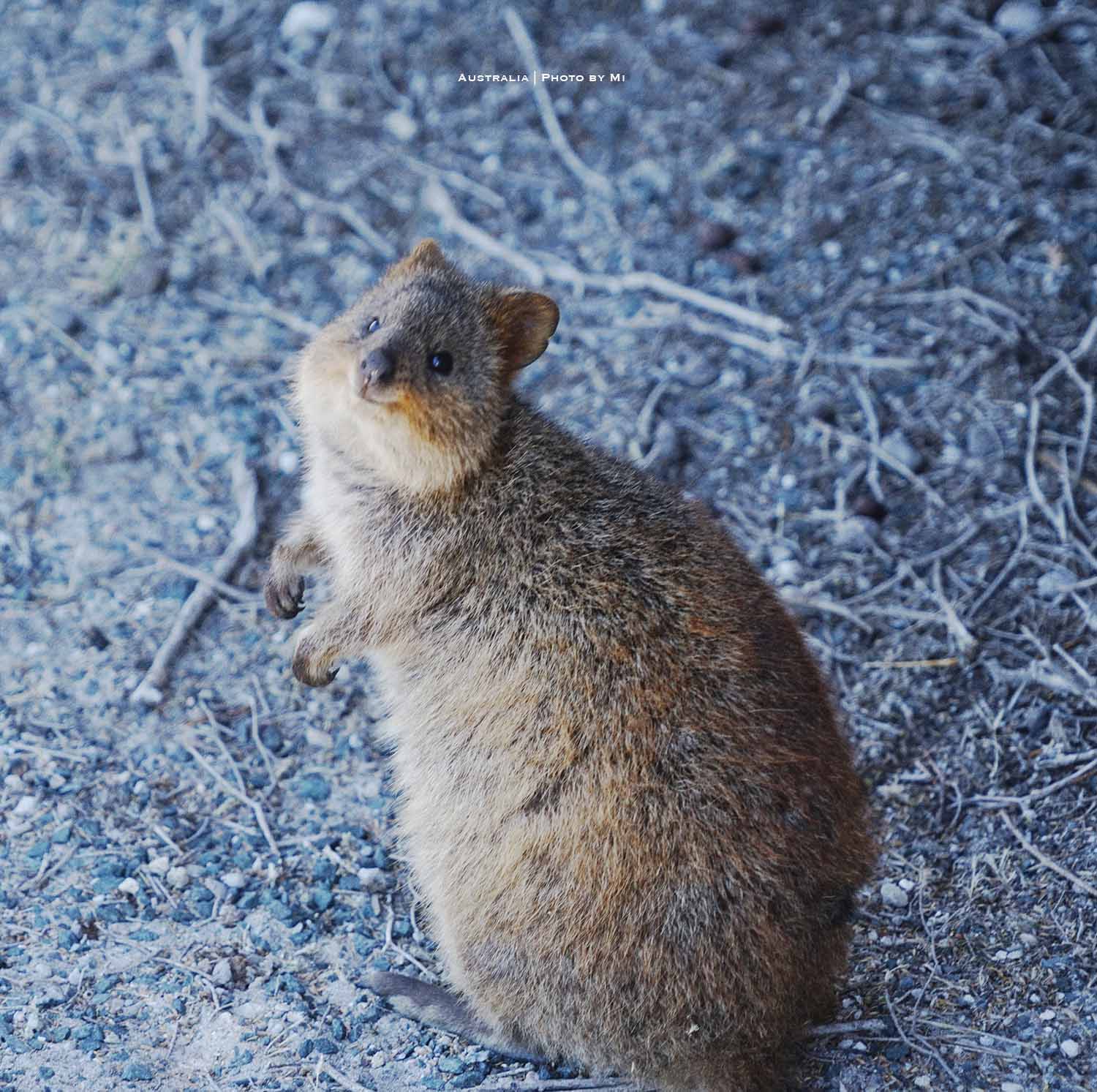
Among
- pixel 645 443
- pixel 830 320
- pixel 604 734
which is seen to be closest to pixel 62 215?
pixel 645 443

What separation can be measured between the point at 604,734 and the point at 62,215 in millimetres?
4467

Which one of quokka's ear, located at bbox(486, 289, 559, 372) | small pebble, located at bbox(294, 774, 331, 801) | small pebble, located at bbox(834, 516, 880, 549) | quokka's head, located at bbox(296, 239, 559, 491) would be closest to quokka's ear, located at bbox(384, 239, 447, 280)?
quokka's head, located at bbox(296, 239, 559, 491)

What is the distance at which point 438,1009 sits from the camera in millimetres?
3799

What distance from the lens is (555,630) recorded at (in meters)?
3.56

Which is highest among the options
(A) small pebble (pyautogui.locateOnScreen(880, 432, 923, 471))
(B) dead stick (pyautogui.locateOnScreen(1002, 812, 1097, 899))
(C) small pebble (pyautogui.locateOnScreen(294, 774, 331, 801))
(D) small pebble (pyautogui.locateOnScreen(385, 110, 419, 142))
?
(D) small pebble (pyautogui.locateOnScreen(385, 110, 419, 142))

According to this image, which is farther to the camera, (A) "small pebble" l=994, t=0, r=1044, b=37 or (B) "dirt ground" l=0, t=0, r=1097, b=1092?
(A) "small pebble" l=994, t=0, r=1044, b=37

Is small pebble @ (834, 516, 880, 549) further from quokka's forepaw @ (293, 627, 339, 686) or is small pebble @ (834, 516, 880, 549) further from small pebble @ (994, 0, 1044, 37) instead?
small pebble @ (994, 0, 1044, 37)

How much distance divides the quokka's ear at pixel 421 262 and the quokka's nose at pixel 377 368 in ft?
1.89

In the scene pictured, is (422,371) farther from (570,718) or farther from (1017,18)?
(1017,18)

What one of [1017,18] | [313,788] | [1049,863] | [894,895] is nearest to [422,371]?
[313,788]

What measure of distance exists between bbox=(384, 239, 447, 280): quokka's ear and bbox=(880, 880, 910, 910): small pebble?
88.3 inches

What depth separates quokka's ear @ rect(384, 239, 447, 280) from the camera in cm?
409

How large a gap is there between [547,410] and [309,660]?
6.99 ft

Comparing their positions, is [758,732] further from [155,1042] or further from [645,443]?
[645,443]
